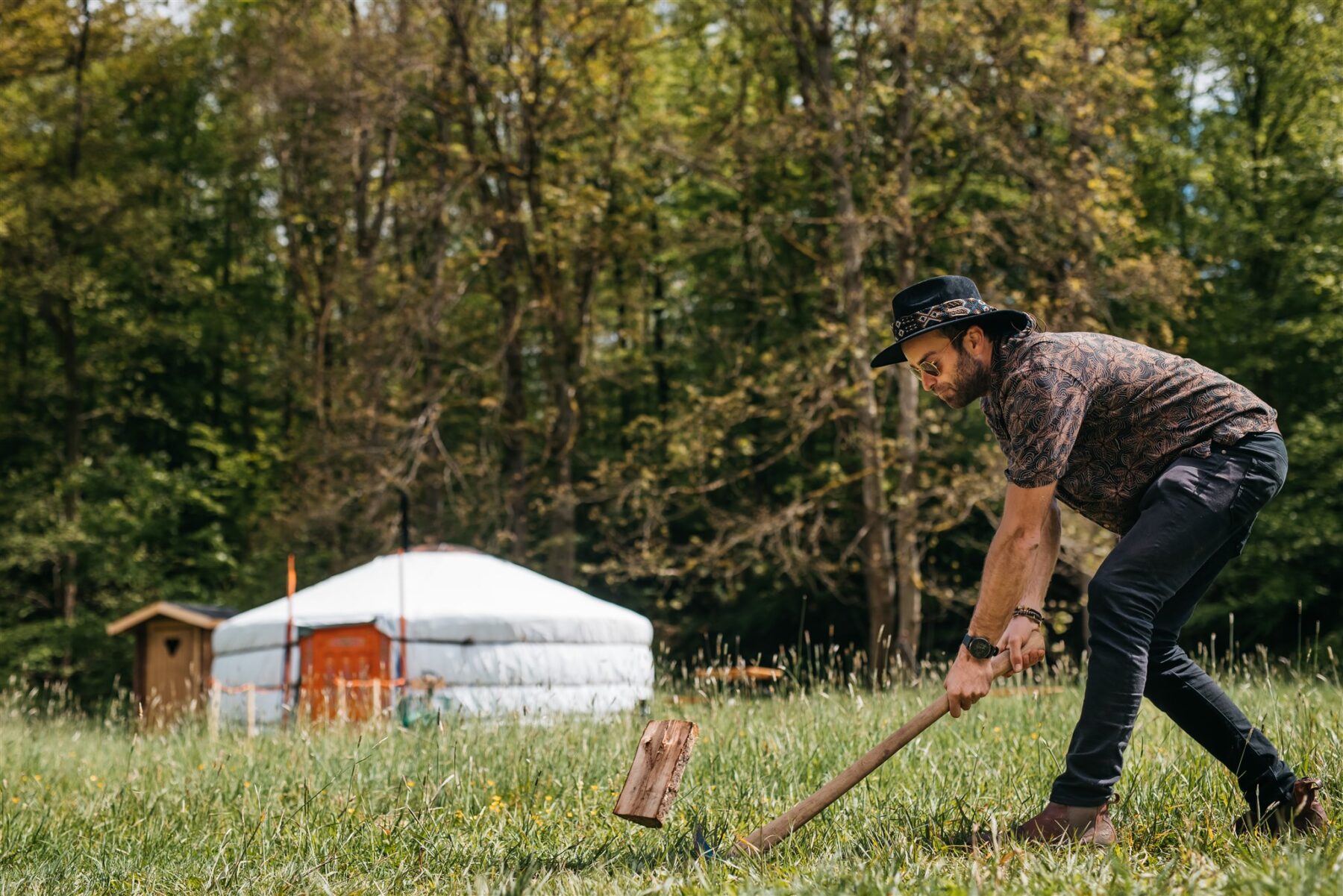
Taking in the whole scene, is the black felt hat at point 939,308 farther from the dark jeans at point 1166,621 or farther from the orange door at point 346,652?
the orange door at point 346,652

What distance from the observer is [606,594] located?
22.1 meters

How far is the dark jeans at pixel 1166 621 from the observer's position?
117 inches

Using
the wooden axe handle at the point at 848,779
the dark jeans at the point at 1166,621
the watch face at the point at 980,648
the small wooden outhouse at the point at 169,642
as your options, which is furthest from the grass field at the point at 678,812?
the small wooden outhouse at the point at 169,642

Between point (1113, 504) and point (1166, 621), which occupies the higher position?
point (1113, 504)

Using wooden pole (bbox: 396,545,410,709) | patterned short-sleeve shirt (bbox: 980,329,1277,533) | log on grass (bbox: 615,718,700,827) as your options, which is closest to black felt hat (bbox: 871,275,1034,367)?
patterned short-sleeve shirt (bbox: 980,329,1277,533)

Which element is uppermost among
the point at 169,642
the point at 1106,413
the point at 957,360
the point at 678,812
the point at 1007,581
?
the point at 957,360

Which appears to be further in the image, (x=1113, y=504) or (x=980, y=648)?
(x=1113, y=504)

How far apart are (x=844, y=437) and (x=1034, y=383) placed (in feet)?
38.7

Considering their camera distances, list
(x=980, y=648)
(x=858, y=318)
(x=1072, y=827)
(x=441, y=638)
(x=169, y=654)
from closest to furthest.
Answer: (x=1072, y=827)
(x=980, y=648)
(x=858, y=318)
(x=441, y=638)
(x=169, y=654)

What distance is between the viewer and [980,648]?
3.06 m

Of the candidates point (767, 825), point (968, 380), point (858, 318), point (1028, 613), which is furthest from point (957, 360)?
point (858, 318)

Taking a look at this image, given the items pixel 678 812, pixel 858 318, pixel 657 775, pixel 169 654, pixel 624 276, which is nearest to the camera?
pixel 657 775

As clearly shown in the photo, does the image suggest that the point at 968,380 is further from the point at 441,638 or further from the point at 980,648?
the point at 441,638

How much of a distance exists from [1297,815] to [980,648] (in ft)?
2.66
